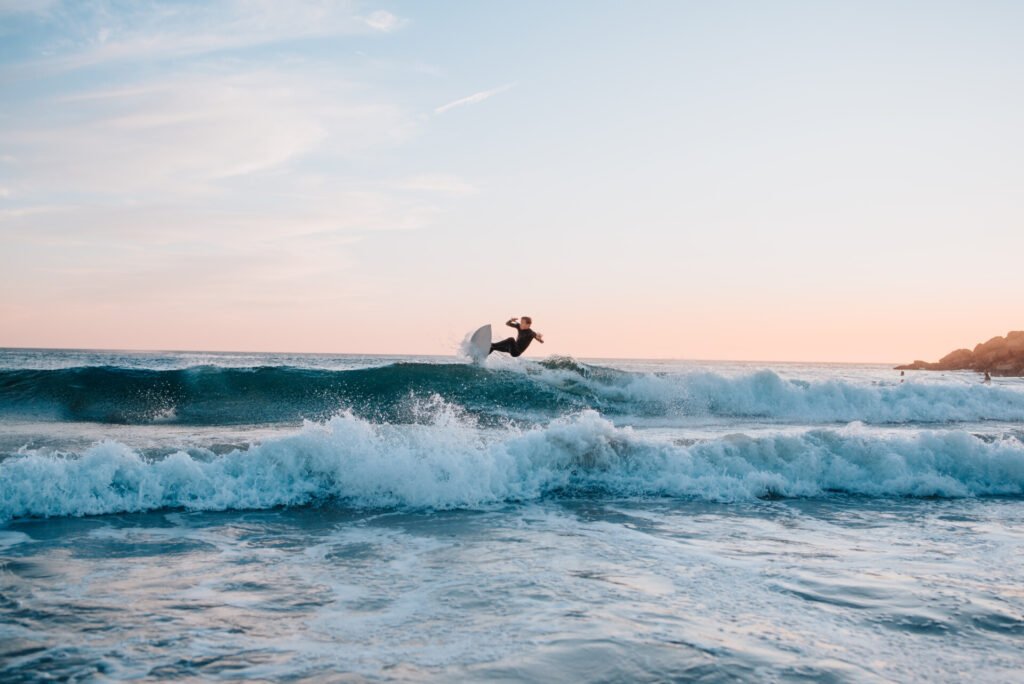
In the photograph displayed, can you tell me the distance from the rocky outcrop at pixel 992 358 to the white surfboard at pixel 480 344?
74.8 m

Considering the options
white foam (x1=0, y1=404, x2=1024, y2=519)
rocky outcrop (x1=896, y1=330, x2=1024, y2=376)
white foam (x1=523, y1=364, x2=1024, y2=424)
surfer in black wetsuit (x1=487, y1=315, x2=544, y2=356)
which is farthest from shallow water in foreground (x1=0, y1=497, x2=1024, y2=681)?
rocky outcrop (x1=896, y1=330, x2=1024, y2=376)

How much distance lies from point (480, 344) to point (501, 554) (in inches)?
518

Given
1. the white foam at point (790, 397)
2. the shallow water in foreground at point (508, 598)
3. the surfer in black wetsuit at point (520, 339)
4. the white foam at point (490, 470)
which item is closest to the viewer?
the shallow water in foreground at point (508, 598)

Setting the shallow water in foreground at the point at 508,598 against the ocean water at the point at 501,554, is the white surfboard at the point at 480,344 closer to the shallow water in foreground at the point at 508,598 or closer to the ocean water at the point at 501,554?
the ocean water at the point at 501,554

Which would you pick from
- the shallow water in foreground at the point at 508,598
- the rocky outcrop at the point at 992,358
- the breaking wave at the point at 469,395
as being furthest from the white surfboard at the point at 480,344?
the rocky outcrop at the point at 992,358

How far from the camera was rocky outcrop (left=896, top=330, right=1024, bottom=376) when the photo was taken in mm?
75875

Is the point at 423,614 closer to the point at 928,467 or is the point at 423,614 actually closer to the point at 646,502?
the point at 646,502

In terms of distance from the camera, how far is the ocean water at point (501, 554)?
162 inches

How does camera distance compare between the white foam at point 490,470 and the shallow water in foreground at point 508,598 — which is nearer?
the shallow water in foreground at point 508,598

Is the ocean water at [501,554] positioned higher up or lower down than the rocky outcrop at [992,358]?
lower down

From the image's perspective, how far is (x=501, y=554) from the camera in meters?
6.61

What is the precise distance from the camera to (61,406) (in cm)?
1672

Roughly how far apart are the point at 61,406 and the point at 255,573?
45.5ft

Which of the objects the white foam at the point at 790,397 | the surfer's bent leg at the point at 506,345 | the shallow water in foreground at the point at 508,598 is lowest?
the shallow water in foreground at the point at 508,598
